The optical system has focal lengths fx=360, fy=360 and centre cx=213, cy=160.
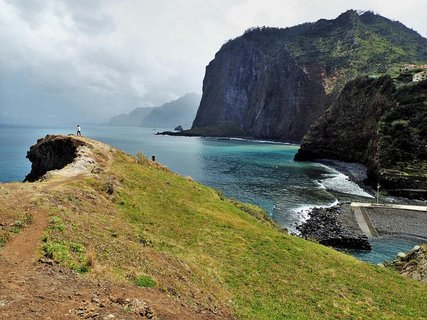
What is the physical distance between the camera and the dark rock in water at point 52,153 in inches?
1877

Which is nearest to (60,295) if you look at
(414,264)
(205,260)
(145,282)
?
→ (145,282)

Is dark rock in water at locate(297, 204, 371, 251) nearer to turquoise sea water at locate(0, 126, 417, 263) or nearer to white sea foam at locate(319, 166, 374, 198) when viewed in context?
turquoise sea water at locate(0, 126, 417, 263)

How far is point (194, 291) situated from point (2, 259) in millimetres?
8252

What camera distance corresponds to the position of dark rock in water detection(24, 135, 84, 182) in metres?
47.7

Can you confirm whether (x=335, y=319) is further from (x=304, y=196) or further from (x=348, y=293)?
(x=304, y=196)

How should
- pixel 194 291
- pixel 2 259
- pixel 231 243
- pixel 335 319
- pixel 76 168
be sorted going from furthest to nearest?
pixel 76 168, pixel 231 243, pixel 335 319, pixel 194 291, pixel 2 259

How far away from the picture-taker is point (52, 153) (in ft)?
170

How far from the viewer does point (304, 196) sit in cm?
7662

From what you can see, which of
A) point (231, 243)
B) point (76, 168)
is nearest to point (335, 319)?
point (231, 243)

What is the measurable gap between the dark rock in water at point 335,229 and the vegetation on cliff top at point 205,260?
19.4 meters

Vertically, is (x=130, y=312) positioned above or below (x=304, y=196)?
above

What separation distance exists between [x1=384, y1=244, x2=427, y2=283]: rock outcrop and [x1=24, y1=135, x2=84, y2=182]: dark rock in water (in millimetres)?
38345

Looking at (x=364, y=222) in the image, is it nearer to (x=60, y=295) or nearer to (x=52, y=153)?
(x=52, y=153)

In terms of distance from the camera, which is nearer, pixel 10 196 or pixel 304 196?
pixel 10 196
